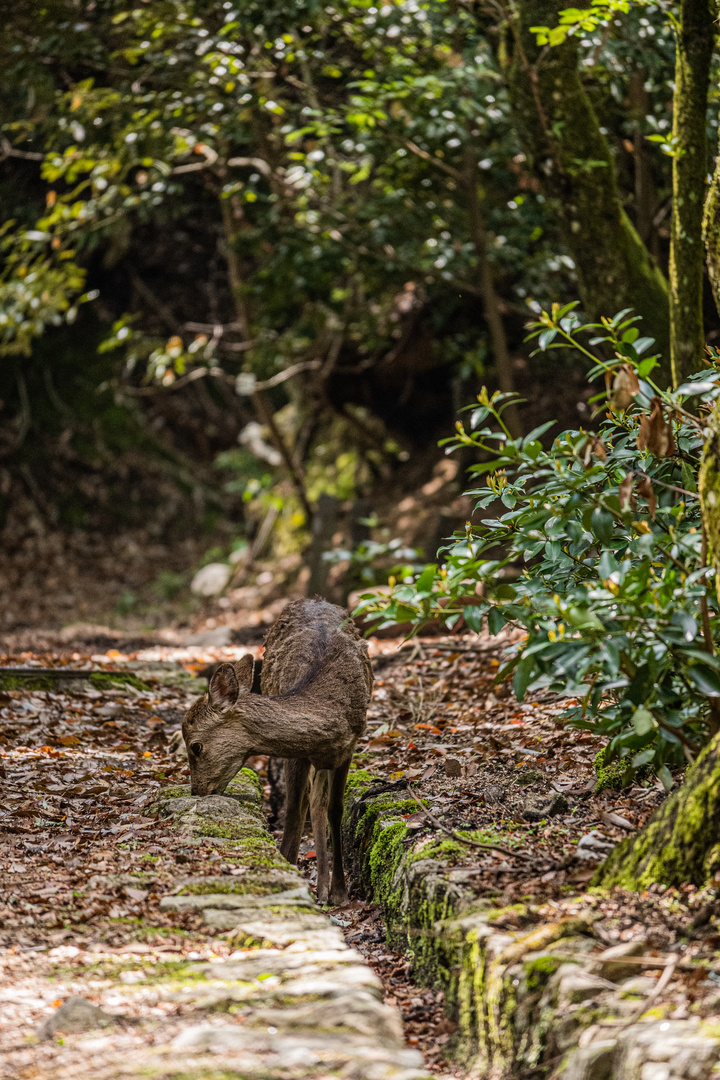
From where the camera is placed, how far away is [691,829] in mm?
3045

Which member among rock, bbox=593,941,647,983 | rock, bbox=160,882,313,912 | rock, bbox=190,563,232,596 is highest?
rock, bbox=593,941,647,983

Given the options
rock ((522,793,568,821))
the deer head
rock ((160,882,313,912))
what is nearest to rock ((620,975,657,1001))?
rock ((160,882,313,912))

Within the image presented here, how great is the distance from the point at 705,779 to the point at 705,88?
4.63 m

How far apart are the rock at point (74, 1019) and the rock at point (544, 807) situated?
2105 mm

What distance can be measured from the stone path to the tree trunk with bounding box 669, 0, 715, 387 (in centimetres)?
402

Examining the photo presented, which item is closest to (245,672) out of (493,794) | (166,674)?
(493,794)

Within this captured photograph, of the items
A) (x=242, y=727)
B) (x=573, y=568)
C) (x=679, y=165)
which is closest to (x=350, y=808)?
(x=242, y=727)

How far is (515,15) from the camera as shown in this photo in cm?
703

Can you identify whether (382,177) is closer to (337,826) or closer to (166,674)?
(166,674)

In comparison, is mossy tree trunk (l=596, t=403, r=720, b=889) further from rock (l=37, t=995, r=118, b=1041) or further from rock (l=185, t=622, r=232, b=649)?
rock (l=185, t=622, r=232, b=649)

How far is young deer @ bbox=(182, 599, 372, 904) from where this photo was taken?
489cm

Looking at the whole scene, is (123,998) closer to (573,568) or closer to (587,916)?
(587,916)

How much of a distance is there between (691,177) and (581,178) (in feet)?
4.94

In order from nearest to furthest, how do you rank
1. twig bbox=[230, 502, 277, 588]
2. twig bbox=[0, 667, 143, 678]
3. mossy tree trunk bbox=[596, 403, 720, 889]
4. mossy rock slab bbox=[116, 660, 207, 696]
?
mossy tree trunk bbox=[596, 403, 720, 889] → twig bbox=[0, 667, 143, 678] → mossy rock slab bbox=[116, 660, 207, 696] → twig bbox=[230, 502, 277, 588]
